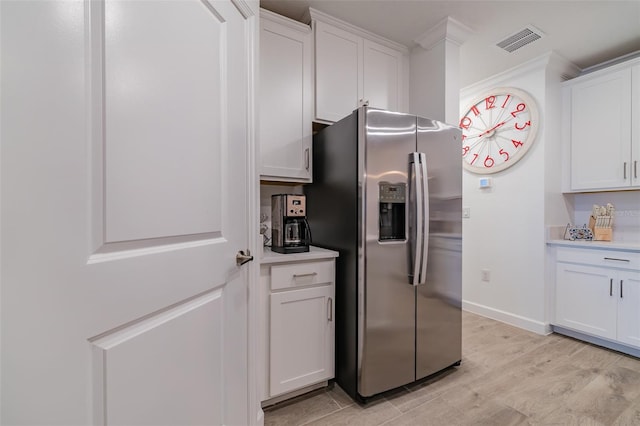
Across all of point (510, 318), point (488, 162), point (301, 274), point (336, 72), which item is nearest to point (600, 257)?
point (510, 318)

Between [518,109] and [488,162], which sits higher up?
[518,109]

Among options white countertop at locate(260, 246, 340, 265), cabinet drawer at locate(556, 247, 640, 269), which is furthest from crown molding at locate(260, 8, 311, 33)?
cabinet drawer at locate(556, 247, 640, 269)

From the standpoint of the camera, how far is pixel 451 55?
2.26 m

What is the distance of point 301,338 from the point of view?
1.69m

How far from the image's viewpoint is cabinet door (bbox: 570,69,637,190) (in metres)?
2.44

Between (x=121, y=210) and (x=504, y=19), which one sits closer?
(x=121, y=210)

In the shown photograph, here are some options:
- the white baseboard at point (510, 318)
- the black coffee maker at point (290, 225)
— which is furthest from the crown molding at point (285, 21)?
the white baseboard at point (510, 318)

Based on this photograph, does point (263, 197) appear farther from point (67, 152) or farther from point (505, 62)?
point (505, 62)

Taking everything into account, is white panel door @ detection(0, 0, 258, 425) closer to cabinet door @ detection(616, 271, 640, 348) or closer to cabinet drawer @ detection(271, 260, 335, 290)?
cabinet drawer @ detection(271, 260, 335, 290)

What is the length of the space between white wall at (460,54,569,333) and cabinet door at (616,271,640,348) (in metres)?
0.48

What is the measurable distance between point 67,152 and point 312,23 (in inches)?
79.4

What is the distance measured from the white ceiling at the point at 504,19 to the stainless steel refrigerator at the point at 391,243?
88 cm

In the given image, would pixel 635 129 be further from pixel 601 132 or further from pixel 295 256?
pixel 295 256

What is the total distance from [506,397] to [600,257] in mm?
1551
